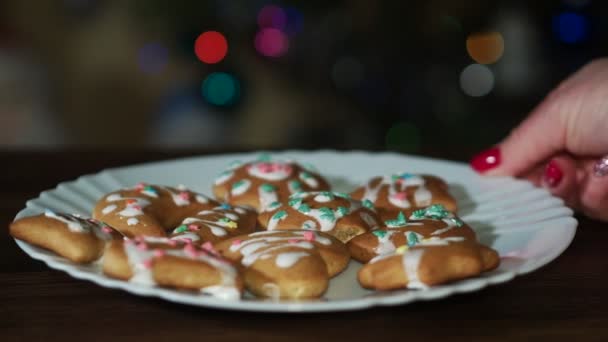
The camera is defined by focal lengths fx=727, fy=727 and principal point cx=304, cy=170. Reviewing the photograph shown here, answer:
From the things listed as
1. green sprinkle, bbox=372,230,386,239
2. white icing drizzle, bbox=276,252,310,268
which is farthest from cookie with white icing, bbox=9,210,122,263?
green sprinkle, bbox=372,230,386,239

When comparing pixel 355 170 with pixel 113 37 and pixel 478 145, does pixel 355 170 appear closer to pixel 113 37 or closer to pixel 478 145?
pixel 478 145

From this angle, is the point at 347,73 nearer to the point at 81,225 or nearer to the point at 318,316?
the point at 81,225

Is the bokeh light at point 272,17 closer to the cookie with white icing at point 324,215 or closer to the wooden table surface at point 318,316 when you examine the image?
the cookie with white icing at point 324,215

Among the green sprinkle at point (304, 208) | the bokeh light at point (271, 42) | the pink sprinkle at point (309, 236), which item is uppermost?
the bokeh light at point (271, 42)

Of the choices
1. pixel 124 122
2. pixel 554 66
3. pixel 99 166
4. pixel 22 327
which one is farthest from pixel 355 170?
pixel 124 122

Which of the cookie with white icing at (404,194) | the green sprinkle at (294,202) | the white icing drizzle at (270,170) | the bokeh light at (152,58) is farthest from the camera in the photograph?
the bokeh light at (152,58)

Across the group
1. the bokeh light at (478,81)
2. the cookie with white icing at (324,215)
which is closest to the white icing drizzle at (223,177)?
the cookie with white icing at (324,215)

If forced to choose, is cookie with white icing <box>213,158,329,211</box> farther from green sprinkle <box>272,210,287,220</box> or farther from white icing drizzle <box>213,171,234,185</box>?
green sprinkle <box>272,210,287,220</box>
